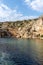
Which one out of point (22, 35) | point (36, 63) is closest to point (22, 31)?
point (22, 35)

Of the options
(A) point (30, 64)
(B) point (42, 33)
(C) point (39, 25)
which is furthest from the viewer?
(C) point (39, 25)

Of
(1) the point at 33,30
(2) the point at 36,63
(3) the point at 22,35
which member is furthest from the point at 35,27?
(2) the point at 36,63

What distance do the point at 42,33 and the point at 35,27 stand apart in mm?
19131

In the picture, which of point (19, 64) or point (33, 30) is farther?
point (33, 30)

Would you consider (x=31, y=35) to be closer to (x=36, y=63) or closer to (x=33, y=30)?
(x=33, y=30)

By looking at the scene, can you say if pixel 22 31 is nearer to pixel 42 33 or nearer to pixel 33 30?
pixel 33 30

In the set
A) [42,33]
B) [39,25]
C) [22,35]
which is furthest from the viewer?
[22,35]

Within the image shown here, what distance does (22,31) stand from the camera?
196875 millimetres

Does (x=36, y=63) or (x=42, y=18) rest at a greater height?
(x=42, y=18)

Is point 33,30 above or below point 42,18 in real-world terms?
below

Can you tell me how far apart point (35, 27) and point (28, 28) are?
39.8 feet

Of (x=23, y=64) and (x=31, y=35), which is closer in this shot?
(x=23, y=64)

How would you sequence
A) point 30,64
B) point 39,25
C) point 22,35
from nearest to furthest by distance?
point 30,64
point 39,25
point 22,35

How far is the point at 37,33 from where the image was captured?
175m
